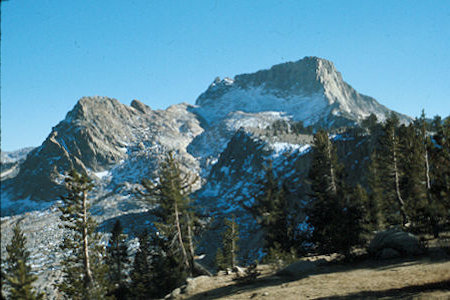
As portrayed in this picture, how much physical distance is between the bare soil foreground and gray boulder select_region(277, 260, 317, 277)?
0.59 meters

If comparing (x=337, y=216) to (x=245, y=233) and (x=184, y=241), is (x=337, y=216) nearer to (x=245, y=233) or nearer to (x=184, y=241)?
(x=184, y=241)

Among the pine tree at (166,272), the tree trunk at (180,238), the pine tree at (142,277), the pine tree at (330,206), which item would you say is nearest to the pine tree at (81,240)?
the tree trunk at (180,238)

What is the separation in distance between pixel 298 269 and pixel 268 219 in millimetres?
16643

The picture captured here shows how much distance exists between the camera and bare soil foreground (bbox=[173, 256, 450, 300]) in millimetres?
15398

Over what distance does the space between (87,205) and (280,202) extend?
25.9 metres

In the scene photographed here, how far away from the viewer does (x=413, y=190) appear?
3891cm

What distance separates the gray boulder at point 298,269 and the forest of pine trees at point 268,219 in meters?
3.23

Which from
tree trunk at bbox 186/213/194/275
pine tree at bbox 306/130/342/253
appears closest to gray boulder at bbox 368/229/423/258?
pine tree at bbox 306/130/342/253

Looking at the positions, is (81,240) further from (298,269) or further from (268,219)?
(268,219)

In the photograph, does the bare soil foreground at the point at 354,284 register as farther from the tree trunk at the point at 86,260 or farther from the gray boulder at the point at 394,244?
the tree trunk at the point at 86,260

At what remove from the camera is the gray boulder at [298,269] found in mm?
24359

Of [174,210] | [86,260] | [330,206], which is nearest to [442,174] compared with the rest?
[330,206]

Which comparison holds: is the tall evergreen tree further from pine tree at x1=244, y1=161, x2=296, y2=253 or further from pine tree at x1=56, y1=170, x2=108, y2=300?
pine tree at x1=244, y1=161, x2=296, y2=253

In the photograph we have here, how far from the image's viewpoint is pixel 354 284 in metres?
18.1
